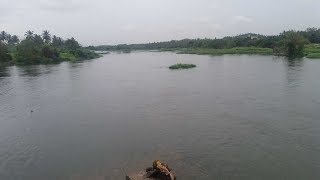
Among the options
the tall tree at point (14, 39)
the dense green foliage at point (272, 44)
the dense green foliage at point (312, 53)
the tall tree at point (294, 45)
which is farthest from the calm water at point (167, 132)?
the tall tree at point (14, 39)

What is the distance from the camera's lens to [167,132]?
2356cm

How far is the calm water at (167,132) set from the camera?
17.6 m

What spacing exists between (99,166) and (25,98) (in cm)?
2348

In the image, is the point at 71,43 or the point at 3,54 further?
the point at 71,43

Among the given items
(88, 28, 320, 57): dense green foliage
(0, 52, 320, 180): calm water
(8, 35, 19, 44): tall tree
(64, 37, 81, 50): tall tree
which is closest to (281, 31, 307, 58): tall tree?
(88, 28, 320, 57): dense green foliage

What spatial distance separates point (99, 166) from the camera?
18.0m

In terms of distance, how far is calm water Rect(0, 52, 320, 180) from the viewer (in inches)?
693

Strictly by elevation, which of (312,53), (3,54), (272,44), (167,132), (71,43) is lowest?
(167,132)

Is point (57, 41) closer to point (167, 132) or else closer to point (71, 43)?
point (71, 43)

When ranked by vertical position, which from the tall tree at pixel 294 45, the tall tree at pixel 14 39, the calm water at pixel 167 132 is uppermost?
the tall tree at pixel 14 39

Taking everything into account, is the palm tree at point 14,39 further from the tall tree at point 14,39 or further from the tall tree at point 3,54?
the tall tree at point 3,54

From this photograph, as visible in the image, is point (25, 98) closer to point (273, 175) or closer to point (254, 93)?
point (254, 93)

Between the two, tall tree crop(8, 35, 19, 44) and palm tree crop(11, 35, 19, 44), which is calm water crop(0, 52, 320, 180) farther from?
palm tree crop(11, 35, 19, 44)

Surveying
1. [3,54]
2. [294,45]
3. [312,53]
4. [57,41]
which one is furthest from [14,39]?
[312,53]
